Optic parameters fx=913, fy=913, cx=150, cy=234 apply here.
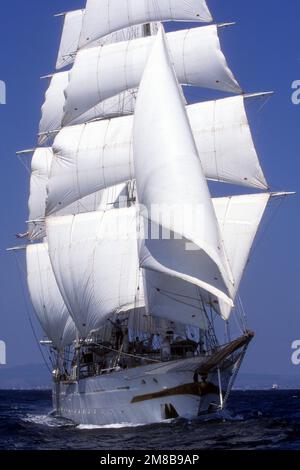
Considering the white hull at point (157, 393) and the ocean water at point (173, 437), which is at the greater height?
the white hull at point (157, 393)

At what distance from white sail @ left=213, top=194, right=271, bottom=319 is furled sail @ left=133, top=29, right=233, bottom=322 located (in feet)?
21.1

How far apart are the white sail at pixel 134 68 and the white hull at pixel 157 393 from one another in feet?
54.0

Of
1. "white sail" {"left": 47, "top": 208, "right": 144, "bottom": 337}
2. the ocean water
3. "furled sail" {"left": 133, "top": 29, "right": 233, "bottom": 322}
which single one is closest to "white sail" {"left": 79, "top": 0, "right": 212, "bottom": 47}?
"white sail" {"left": 47, "top": 208, "right": 144, "bottom": 337}

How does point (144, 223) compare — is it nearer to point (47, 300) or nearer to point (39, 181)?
point (47, 300)

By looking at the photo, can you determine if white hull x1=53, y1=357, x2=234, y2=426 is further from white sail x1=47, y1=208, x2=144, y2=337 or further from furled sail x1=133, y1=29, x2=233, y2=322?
furled sail x1=133, y1=29, x2=233, y2=322

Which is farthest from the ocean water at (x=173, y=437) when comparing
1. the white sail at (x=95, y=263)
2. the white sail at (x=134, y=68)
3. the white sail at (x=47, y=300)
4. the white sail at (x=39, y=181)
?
the white sail at (x=39, y=181)

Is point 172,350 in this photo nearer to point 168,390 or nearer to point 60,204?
point 168,390

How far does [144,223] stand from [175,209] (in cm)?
185

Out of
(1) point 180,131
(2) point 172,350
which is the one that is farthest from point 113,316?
(1) point 180,131

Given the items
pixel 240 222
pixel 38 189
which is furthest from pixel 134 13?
pixel 38 189

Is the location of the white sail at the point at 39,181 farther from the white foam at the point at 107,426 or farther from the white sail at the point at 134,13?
the white foam at the point at 107,426

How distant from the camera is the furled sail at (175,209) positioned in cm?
3566

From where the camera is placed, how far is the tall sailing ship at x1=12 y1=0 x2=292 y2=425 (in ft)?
121

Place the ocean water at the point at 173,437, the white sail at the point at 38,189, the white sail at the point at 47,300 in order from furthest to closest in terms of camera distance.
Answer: the white sail at the point at 38,189
the white sail at the point at 47,300
the ocean water at the point at 173,437
